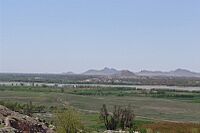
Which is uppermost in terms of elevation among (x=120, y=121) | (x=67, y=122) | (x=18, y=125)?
(x=67, y=122)

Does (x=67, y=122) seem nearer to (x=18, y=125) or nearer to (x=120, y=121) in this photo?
(x=18, y=125)

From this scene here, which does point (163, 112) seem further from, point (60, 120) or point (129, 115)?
point (60, 120)

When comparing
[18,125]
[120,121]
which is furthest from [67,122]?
[120,121]

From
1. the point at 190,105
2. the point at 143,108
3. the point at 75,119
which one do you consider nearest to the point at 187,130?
the point at 75,119

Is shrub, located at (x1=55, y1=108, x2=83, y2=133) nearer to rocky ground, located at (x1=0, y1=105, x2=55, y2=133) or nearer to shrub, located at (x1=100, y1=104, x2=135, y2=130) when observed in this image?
rocky ground, located at (x1=0, y1=105, x2=55, y2=133)

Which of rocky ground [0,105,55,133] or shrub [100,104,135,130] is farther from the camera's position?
shrub [100,104,135,130]

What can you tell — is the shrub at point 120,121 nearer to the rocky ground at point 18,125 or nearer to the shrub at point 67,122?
the rocky ground at point 18,125

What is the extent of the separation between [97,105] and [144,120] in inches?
719

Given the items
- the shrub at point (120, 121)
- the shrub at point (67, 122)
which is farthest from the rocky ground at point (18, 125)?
the shrub at point (120, 121)

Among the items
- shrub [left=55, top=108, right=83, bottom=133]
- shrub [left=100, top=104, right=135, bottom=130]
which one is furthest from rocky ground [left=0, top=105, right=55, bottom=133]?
shrub [left=100, top=104, right=135, bottom=130]

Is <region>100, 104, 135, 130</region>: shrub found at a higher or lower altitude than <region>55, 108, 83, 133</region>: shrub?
lower

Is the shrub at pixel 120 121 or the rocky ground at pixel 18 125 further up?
the rocky ground at pixel 18 125

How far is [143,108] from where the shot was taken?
63938 millimetres

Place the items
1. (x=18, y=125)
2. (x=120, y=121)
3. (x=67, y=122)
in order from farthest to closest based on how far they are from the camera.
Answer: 1. (x=120, y=121)
2. (x=18, y=125)
3. (x=67, y=122)
